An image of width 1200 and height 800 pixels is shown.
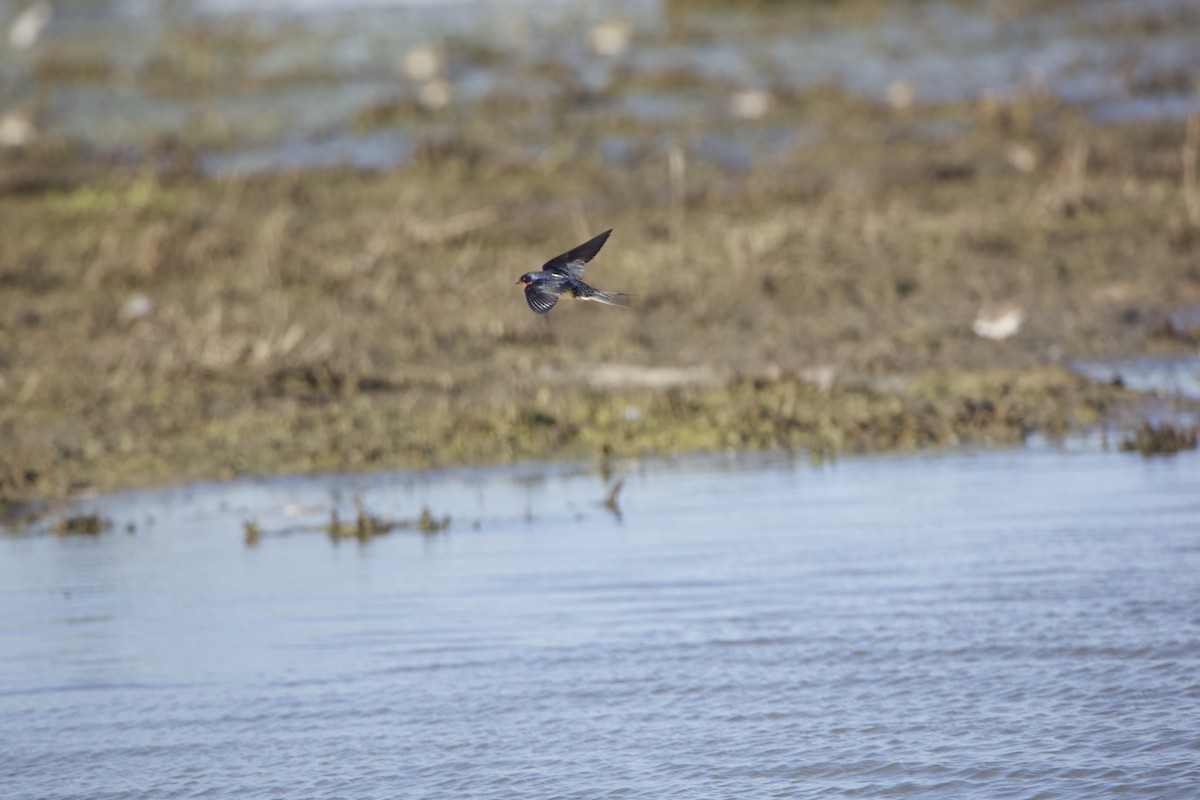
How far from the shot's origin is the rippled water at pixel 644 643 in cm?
584

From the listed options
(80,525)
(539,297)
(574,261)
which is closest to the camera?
(539,297)

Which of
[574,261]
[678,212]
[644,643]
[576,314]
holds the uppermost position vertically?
[678,212]

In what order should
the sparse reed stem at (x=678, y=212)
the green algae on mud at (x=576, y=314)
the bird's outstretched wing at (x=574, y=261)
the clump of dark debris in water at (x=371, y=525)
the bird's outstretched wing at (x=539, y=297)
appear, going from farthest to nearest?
1. the sparse reed stem at (x=678, y=212)
2. the green algae on mud at (x=576, y=314)
3. the clump of dark debris in water at (x=371, y=525)
4. the bird's outstretched wing at (x=574, y=261)
5. the bird's outstretched wing at (x=539, y=297)

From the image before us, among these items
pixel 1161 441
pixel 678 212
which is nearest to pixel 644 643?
pixel 1161 441

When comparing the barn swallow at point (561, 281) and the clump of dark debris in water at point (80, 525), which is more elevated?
the barn swallow at point (561, 281)

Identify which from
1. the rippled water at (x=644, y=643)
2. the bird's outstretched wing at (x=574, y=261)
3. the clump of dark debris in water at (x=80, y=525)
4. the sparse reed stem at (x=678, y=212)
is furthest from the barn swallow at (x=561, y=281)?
the sparse reed stem at (x=678, y=212)

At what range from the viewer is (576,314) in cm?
1302

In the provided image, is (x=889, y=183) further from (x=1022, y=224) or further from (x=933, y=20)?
(x=933, y=20)

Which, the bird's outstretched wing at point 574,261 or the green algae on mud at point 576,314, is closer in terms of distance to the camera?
the bird's outstretched wing at point 574,261

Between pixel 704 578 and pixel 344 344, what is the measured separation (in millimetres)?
5526

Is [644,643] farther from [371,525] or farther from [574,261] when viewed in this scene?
[371,525]

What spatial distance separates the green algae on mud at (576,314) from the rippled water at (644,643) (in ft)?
2.83

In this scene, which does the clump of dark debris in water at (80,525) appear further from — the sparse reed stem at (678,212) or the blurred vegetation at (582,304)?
the sparse reed stem at (678,212)

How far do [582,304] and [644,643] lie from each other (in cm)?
660
